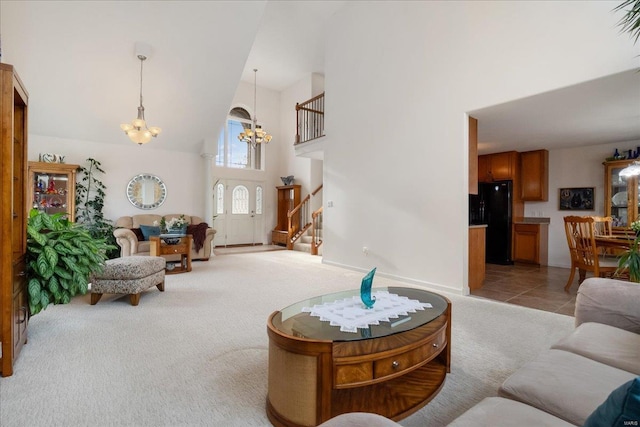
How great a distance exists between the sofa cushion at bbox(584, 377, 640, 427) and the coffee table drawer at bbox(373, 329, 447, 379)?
1.03m

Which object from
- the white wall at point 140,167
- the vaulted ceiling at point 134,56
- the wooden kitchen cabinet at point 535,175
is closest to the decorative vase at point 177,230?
the white wall at point 140,167

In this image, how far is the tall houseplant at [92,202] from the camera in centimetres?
635

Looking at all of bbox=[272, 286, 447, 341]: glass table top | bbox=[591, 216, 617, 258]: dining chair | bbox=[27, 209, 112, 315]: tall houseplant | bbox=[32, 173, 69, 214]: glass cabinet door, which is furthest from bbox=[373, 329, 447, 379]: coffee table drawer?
bbox=[32, 173, 69, 214]: glass cabinet door

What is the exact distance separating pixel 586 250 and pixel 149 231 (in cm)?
722

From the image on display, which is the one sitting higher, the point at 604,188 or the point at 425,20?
the point at 425,20

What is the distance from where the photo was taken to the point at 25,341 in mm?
2596

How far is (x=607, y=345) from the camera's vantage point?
1554 mm

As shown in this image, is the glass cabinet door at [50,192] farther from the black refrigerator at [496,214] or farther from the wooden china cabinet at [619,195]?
the wooden china cabinet at [619,195]

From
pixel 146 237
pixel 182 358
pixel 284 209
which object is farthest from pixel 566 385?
pixel 284 209

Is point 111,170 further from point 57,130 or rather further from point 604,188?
point 604,188

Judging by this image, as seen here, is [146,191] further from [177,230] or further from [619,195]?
[619,195]

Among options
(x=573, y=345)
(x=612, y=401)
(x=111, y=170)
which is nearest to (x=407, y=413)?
(x=573, y=345)

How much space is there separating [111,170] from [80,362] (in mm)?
5635

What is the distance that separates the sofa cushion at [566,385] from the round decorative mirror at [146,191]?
Result: 7.55 metres
